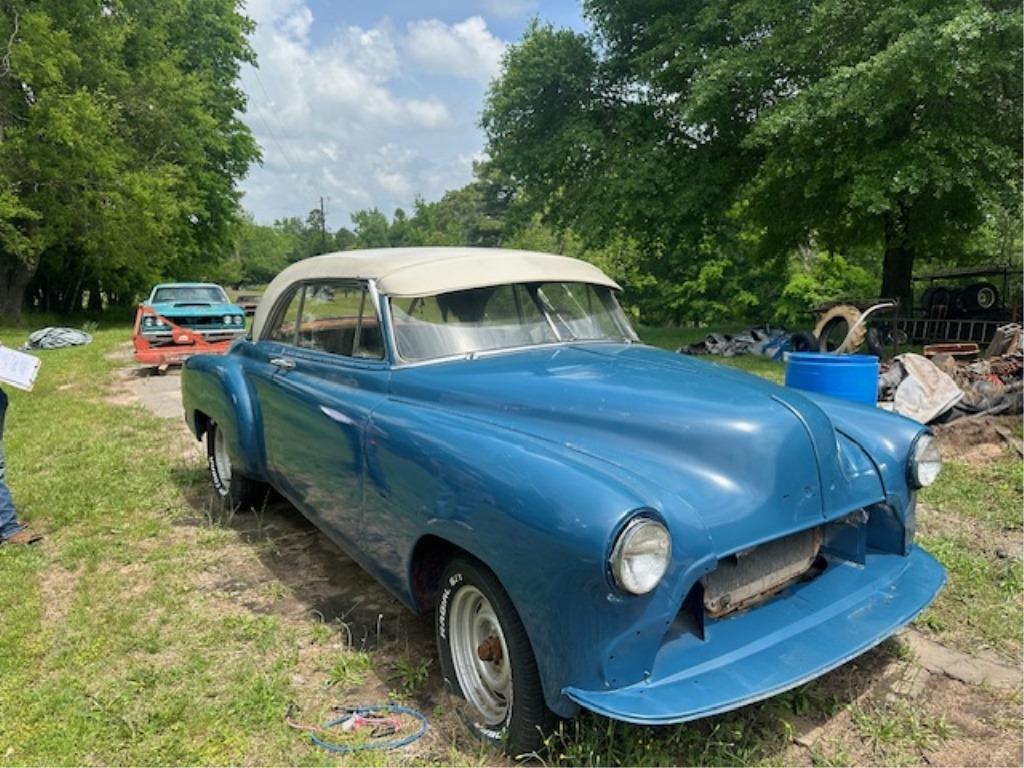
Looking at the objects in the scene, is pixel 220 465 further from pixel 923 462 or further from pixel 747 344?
pixel 747 344

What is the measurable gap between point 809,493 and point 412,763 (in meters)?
1.76

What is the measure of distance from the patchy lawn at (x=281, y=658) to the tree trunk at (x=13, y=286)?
2313 cm

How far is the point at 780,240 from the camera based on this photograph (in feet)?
62.7

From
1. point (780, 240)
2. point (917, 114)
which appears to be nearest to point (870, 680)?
point (917, 114)

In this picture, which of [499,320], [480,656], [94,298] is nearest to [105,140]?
[94,298]

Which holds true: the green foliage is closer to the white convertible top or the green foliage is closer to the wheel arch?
the white convertible top

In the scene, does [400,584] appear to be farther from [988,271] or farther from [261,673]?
[988,271]

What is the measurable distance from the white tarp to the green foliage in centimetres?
1834

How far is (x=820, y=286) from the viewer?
84.2 feet

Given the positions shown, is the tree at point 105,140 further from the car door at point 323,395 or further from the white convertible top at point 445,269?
the white convertible top at point 445,269

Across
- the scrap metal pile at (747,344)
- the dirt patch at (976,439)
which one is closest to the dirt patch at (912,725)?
the dirt patch at (976,439)

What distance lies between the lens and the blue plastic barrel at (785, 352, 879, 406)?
5.82m

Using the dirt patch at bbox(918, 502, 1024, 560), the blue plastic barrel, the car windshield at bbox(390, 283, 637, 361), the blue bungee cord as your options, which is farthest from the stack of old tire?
the blue bungee cord

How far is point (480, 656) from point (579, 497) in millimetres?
860
